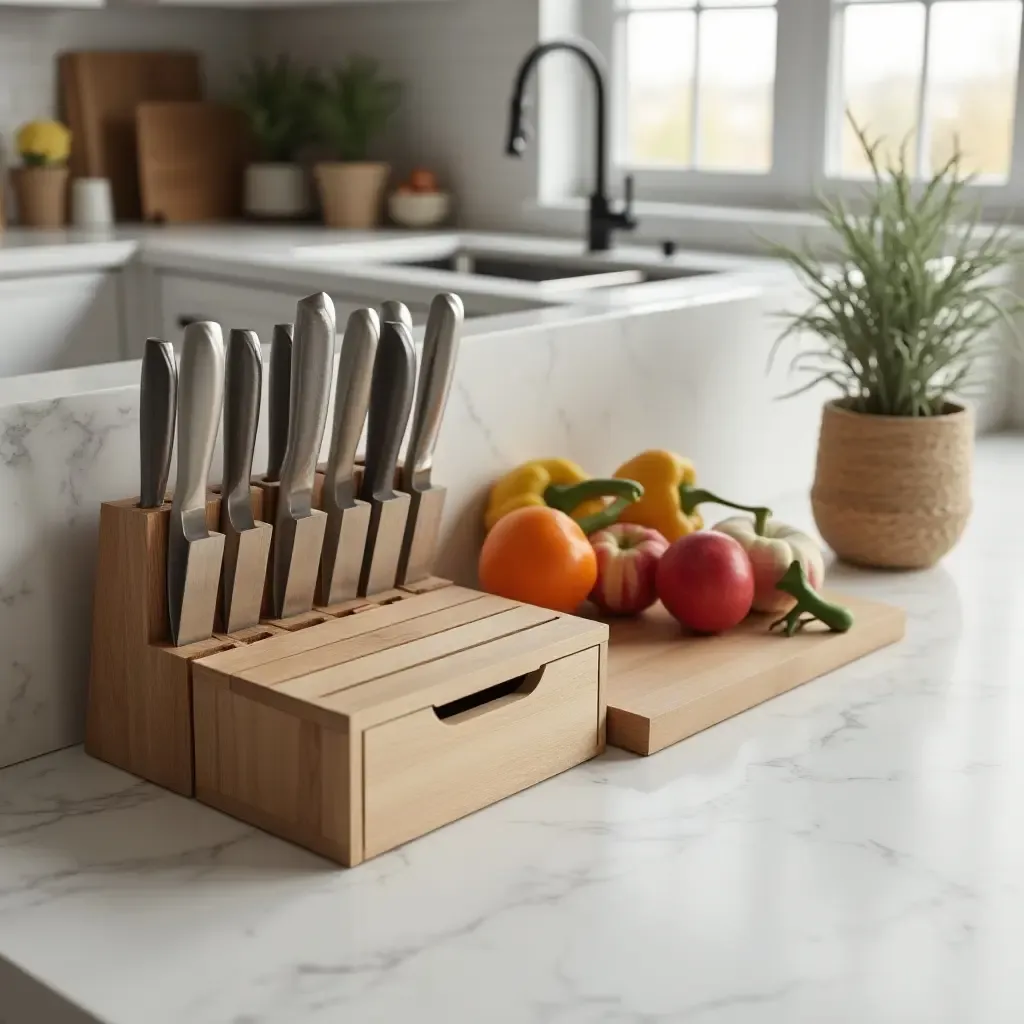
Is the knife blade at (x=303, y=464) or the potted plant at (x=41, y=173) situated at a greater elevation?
the potted plant at (x=41, y=173)

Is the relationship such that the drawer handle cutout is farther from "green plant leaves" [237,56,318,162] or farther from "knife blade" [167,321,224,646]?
"green plant leaves" [237,56,318,162]

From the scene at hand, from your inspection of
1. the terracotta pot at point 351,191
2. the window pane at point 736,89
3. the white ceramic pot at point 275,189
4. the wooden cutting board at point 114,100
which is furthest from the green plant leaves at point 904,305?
the wooden cutting board at point 114,100

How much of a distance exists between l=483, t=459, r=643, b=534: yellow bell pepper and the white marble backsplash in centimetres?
3

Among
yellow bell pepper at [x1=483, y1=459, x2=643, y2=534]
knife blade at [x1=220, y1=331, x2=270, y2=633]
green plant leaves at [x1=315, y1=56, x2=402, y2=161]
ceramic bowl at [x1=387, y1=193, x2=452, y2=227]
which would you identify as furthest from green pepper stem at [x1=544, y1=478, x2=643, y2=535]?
green plant leaves at [x1=315, y1=56, x2=402, y2=161]

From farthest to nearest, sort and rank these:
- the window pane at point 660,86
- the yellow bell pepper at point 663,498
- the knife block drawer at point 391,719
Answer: the window pane at point 660,86 → the yellow bell pepper at point 663,498 → the knife block drawer at point 391,719

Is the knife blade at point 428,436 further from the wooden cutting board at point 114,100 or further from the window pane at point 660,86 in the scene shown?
the wooden cutting board at point 114,100

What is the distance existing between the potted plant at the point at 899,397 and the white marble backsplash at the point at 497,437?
0.56 feet

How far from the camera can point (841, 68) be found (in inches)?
97.8

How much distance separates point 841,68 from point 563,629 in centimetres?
169

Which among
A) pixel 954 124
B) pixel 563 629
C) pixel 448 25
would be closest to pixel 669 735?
pixel 563 629

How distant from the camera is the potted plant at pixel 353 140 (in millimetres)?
2834

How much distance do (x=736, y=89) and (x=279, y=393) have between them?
173 centimetres

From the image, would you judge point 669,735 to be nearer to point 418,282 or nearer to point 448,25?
point 418,282

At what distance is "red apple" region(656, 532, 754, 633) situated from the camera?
1258 millimetres
